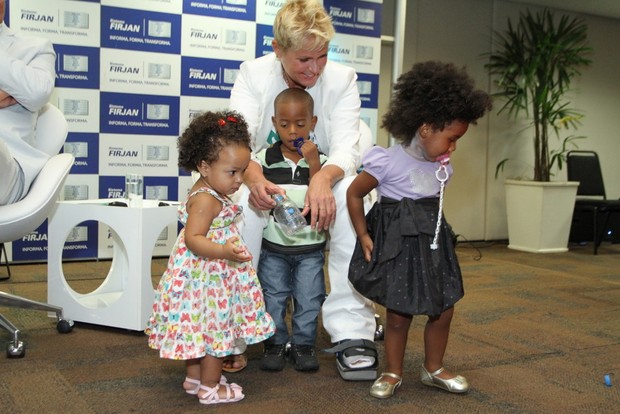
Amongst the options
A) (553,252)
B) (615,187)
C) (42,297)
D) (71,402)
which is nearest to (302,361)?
(71,402)

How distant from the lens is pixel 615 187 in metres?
7.66

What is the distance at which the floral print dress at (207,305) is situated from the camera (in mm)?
1778

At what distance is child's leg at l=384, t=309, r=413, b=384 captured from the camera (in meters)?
1.92

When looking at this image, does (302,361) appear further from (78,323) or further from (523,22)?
(523,22)

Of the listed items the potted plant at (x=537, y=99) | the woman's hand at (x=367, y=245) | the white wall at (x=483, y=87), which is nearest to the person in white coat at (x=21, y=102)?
the woman's hand at (x=367, y=245)

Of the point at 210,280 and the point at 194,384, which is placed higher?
the point at 210,280

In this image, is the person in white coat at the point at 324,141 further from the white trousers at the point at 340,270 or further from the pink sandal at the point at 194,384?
the pink sandal at the point at 194,384

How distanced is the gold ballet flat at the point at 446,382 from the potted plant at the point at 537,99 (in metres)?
4.11

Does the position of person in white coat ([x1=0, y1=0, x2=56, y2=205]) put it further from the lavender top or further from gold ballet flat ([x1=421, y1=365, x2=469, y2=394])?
gold ballet flat ([x1=421, y1=365, x2=469, y2=394])

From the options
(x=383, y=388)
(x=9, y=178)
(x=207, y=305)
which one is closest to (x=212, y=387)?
(x=207, y=305)

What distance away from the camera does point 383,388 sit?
1882 millimetres

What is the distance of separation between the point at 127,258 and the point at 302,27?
1111mm

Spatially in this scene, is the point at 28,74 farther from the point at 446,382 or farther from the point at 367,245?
the point at 446,382

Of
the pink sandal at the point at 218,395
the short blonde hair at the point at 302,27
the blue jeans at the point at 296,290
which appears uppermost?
the short blonde hair at the point at 302,27
